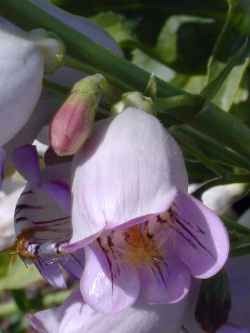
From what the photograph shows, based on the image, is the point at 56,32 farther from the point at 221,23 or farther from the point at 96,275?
the point at 221,23

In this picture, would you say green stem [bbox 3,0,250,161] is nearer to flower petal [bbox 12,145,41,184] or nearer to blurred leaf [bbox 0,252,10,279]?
flower petal [bbox 12,145,41,184]

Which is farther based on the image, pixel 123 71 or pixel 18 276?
pixel 18 276

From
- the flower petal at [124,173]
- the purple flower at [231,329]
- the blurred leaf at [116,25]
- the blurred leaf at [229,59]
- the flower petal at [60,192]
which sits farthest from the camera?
the blurred leaf at [116,25]

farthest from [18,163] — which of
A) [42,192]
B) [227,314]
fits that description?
[227,314]

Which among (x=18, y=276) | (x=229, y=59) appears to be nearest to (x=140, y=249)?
(x=229, y=59)

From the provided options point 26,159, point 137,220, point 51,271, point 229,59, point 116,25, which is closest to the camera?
point 137,220

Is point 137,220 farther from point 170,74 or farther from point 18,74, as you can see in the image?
point 170,74

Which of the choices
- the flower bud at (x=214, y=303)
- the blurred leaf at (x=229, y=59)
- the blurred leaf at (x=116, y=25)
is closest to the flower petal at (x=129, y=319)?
the flower bud at (x=214, y=303)

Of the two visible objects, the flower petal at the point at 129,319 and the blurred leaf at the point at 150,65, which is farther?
the blurred leaf at the point at 150,65

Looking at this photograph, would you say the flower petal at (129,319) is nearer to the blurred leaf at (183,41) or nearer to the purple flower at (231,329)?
the purple flower at (231,329)
